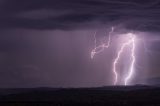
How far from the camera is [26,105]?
328 ft

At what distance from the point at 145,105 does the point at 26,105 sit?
26.7m

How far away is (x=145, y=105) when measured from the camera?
98.8 meters

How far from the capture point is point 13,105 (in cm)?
9888

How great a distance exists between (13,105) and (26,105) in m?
2.96

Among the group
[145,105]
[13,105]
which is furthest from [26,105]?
[145,105]

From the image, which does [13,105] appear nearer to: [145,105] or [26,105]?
[26,105]

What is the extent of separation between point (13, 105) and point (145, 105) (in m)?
29.4
